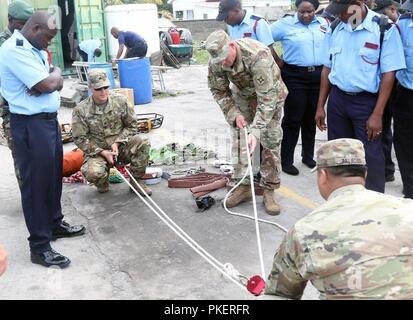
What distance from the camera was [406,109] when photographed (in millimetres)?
4105

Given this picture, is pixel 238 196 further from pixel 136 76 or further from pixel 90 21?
pixel 90 21

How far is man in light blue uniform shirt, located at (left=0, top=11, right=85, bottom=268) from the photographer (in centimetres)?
330

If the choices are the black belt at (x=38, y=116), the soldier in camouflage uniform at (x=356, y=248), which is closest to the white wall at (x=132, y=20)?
the black belt at (x=38, y=116)

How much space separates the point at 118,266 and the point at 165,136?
12.5ft

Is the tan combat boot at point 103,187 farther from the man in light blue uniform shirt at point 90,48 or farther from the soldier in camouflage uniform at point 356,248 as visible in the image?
the man in light blue uniform shirt at point 90,48

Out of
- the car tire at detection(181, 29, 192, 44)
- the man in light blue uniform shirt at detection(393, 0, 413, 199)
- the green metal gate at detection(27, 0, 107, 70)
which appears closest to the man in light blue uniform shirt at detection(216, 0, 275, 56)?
the man in light blue uniform shirt at detection(393, 0, 413, 199)

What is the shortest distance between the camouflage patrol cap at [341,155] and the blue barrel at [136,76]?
26.0 ft

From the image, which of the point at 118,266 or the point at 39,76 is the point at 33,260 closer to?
the point at 118,266

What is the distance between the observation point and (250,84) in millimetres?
4297

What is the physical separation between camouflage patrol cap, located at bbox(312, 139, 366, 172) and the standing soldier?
244cm

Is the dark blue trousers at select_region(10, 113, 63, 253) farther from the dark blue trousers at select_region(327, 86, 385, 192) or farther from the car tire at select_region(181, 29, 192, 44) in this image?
the car tire at select_region(181, 29, 192, 44)

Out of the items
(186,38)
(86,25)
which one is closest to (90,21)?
(86,25)

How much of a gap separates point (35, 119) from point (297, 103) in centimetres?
284
